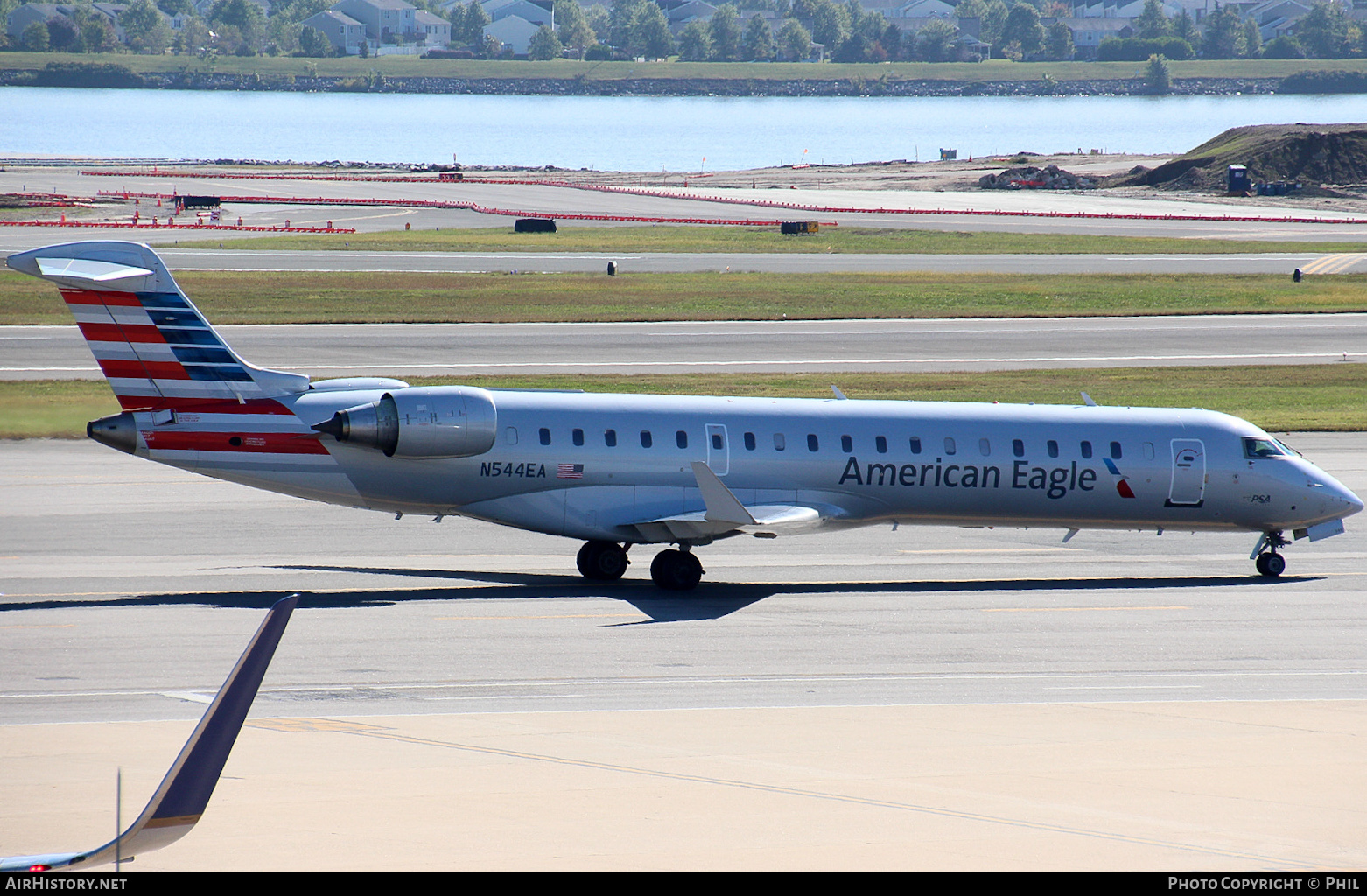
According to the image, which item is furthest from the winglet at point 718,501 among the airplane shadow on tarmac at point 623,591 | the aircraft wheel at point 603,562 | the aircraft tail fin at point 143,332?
the aircraft tail fin at point 143,332

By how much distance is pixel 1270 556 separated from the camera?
30594mm

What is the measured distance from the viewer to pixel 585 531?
91.7 feet

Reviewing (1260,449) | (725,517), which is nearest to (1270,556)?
(1260,449)

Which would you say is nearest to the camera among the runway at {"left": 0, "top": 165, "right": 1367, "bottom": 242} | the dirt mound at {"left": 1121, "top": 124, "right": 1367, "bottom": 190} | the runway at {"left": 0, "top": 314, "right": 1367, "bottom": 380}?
the runway at {"left": 0, "top": 314, "right": 1367, "bottom": 380}

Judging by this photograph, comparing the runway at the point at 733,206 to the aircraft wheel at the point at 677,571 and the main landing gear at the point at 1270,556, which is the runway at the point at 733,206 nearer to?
the aircraft wheel at the point at 677,571

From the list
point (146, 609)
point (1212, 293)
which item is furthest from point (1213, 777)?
point (1212, 293)

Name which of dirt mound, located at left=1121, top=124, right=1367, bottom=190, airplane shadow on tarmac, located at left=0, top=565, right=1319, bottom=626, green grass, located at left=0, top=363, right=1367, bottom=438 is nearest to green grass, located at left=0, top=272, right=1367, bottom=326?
green grass, located at left=0, top=363, right=1367, bottom=438

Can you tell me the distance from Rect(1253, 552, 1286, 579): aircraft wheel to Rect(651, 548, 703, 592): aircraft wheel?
37.4 ft

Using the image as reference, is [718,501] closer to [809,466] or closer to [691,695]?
[809,466]

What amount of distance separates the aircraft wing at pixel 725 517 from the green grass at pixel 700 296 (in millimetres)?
36234

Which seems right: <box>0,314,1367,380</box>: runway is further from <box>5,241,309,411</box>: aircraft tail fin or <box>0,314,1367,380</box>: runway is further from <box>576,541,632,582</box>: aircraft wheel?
<box>576,541,632,582</box>: aircraft wheel

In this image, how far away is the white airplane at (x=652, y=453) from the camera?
25922mm

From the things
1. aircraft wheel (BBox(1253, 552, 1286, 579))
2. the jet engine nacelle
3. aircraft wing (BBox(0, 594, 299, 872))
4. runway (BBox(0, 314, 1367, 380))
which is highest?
aircraft wing (BBox(0, 594, 299, 872))

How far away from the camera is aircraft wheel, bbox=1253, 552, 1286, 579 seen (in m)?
30.5
